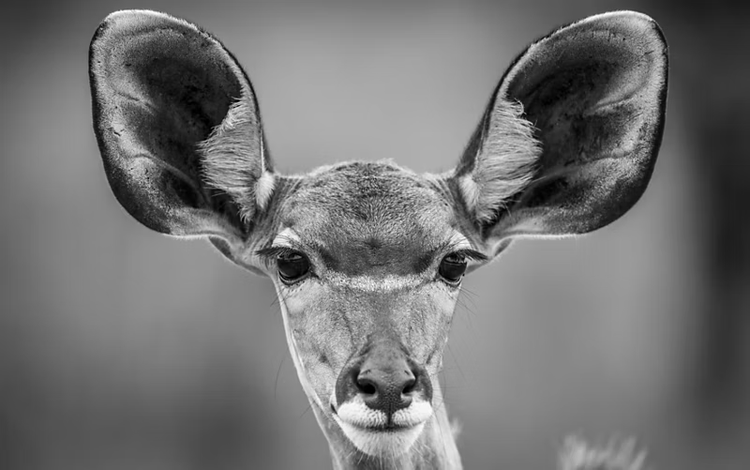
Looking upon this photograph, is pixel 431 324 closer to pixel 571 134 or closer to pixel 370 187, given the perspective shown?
pixel 370 187

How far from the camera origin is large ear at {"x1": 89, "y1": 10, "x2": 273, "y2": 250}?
159 inches

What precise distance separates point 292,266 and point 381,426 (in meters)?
0.73

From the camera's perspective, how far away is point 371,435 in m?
3.63

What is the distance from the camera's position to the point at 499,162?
4.33 m

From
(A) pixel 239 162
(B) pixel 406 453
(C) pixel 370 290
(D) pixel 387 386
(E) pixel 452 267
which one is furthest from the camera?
(A) pixel 239 162

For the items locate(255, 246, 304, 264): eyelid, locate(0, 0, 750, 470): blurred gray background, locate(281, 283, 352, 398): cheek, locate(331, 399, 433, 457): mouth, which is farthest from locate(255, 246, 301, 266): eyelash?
locate(0, 0, 750, 470): blurred gray background

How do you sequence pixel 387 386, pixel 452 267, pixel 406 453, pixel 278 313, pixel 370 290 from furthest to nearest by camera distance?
pixel 278 313 → pixel 452 267 → pixel 406 453 → pixel 370 290 → pixel 387 386

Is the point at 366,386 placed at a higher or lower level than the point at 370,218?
lower

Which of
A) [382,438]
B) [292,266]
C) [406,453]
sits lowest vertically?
[406,453]

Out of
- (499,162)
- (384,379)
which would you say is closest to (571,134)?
(499,162)

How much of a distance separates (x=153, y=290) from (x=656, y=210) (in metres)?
6.41
